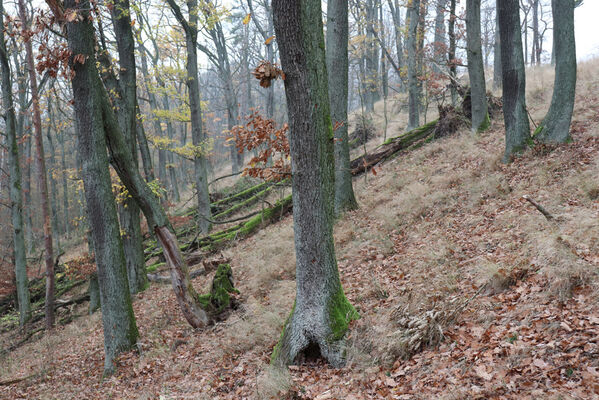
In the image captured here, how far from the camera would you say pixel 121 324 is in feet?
22.2

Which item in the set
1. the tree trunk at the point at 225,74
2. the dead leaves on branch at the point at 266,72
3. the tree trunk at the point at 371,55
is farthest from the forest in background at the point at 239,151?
the tree trunk at the point at 225,74

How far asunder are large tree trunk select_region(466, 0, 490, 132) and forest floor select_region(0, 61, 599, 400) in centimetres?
110

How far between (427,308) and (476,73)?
997 cm

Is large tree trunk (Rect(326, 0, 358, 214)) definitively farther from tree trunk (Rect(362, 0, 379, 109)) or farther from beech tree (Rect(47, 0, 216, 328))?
tree trunk (Rect(362, 0, 379, 109))

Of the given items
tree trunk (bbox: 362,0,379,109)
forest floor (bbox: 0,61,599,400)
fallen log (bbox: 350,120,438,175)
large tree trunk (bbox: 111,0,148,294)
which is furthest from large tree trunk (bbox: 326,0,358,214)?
tree trunk (bbox: 362,0,379,109)

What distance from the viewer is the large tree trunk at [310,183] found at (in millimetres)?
4254

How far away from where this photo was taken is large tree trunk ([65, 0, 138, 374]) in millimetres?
6461

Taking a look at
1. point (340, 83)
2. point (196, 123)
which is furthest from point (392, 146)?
point (196, 123)

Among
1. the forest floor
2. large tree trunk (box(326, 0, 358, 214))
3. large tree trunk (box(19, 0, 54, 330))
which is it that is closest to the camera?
the forest floor

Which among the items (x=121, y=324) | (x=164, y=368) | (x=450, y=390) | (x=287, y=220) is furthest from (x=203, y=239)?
(x=450, y=390)

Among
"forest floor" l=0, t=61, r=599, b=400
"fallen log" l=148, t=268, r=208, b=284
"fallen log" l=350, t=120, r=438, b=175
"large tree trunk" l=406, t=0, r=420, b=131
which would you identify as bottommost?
"fallen log" l=148, t=268, r=208, b=284

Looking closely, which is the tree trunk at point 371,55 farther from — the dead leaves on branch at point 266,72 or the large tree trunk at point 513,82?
the dead leaves on branch at point 266,72

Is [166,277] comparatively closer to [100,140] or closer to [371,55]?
[100,140]

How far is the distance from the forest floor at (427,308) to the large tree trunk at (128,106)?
1284 millimetres
